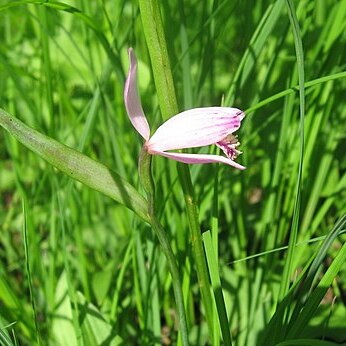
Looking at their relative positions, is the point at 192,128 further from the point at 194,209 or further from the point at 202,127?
the point at 194,209

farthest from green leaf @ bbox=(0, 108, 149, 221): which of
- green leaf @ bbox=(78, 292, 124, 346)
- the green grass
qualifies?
green leaf @ bbox=(78, 292, 124, 346)


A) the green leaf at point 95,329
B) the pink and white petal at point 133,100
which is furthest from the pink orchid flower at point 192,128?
the green leaf at point 95,329

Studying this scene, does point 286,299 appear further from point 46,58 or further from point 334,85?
point 46,58

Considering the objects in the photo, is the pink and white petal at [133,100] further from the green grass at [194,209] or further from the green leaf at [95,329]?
the green leaf at [95,329]

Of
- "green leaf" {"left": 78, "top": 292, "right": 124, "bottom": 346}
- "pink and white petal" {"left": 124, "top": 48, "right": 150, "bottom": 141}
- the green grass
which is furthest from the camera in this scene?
"green leaf" {"left": 78, "top": 292, "right": 124, "bottom": 346}

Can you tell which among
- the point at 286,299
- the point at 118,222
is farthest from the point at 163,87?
the point at 118,222

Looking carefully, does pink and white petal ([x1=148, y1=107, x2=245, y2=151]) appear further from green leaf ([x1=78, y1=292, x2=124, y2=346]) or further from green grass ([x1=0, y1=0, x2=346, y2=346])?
green leaf ([x1=78, y1=292, x2=124, y2=346])
